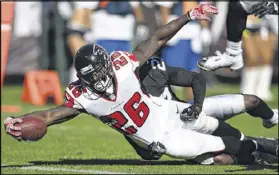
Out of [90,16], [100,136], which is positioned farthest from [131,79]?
[90,16]

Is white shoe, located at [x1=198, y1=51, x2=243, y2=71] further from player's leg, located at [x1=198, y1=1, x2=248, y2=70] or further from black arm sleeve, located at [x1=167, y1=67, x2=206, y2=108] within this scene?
black arm sleeve, located at [x1=167, y1=67, x2=206, y2=108]

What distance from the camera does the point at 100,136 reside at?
1036 centimetres

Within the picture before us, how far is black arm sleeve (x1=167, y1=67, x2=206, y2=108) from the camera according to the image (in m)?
7.62

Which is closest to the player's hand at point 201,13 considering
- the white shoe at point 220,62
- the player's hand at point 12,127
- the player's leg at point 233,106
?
the player's leg at point 233,106

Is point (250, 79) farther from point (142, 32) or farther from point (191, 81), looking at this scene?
point (191, 81)

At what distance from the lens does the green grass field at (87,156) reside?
25.1 ft

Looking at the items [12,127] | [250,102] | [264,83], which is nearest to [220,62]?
[250,102]

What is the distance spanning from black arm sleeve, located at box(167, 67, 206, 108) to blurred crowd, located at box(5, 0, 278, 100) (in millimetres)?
3729

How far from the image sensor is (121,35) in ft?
44.9

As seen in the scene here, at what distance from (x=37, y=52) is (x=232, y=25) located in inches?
358

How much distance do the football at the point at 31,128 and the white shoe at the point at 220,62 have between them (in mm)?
2044

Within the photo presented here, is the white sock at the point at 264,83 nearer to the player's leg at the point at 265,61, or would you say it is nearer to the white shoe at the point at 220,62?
the player's leg at the point at 265,61

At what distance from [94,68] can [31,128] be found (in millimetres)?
643

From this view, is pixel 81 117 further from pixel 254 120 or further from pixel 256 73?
pixel 256 73
